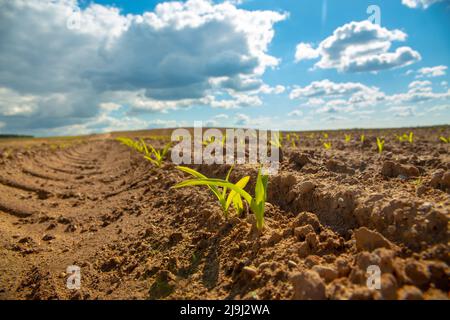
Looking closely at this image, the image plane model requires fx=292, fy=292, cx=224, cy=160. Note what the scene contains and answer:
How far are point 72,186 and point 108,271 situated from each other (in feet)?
10.7

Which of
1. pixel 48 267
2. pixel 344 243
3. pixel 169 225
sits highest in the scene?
pixel 344 243

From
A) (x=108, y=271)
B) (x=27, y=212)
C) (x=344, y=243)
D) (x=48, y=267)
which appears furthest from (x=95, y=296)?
(x=27, y=212)

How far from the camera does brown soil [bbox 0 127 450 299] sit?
4.05ft

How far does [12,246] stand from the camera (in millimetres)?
2402

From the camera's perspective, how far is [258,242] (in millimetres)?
1702

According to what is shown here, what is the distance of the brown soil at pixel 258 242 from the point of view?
1233 millimetres

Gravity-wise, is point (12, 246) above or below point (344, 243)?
below

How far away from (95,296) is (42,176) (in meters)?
4.57

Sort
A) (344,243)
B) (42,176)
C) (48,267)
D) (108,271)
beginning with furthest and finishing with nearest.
Result: (42,176), (48,267), (108,271), (344,243)
